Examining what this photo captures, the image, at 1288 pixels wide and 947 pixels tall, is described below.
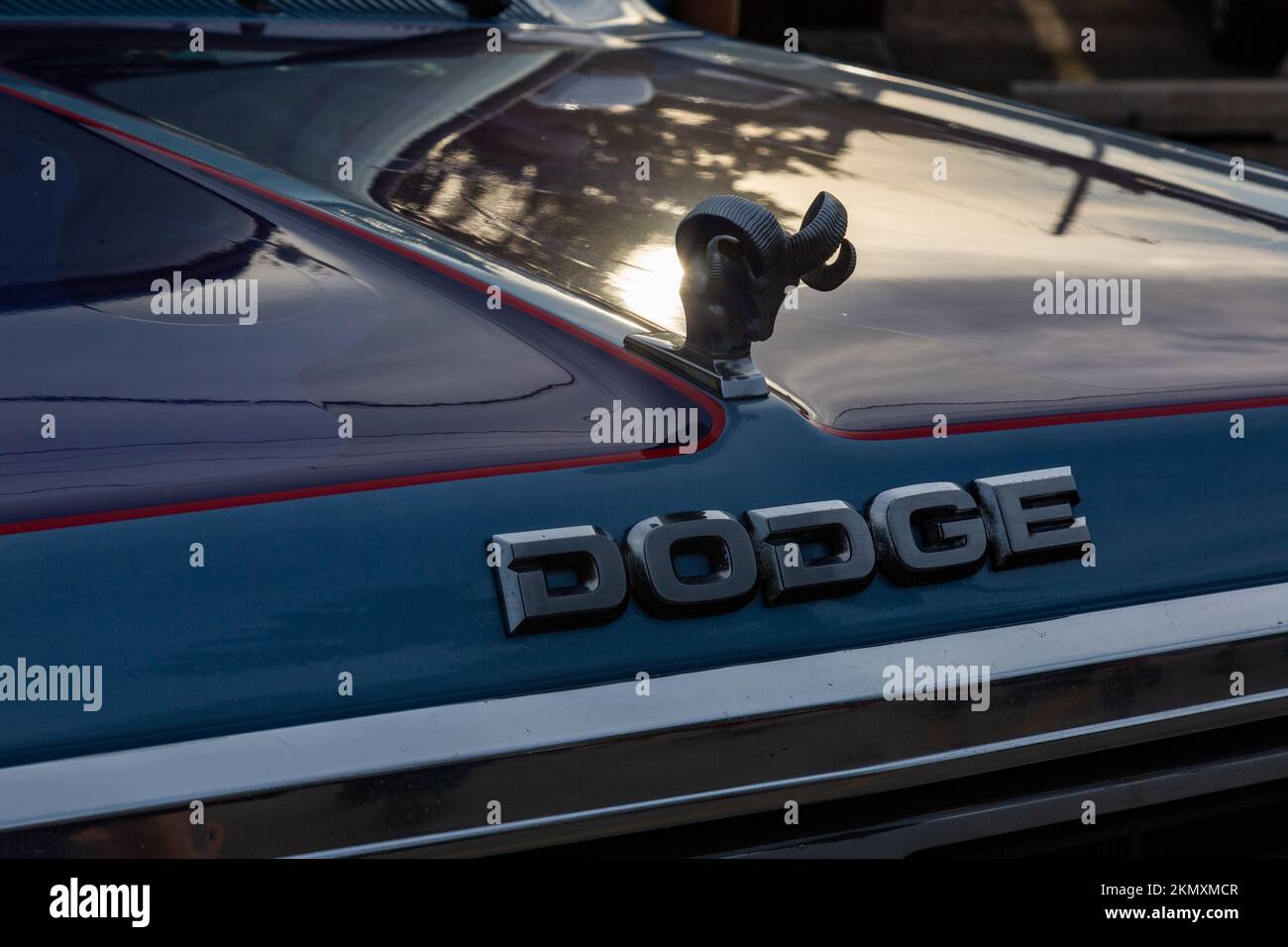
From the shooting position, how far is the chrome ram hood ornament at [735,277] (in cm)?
129

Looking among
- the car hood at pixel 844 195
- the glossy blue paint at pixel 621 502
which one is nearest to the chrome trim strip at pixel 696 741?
the glossy blue paint at pixel 621 502

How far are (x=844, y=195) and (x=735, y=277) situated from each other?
21.9 inches

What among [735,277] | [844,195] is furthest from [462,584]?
[844,195]

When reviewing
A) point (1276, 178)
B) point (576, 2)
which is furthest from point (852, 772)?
point (576, 2)

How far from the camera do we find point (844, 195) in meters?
1.81

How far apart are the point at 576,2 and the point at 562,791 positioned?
1.85m

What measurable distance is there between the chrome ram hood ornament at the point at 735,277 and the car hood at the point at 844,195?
0.07 metres

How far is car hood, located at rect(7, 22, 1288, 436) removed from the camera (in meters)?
1.44

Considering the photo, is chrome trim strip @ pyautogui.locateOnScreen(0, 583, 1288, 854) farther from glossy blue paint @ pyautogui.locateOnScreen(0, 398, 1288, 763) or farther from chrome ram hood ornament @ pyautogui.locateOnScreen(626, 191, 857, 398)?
chrome ram hood ornament @ pyautogui.locateOnScreen(626, 191, 857, 398)

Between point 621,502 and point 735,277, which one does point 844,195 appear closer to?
point 735,277

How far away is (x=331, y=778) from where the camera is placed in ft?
3.52

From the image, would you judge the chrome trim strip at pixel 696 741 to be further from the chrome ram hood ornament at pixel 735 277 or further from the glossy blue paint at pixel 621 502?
the chrome ram hood ornament at pixel 735 277

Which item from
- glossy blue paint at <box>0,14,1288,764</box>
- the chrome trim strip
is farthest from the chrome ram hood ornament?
the chrome trim strip
